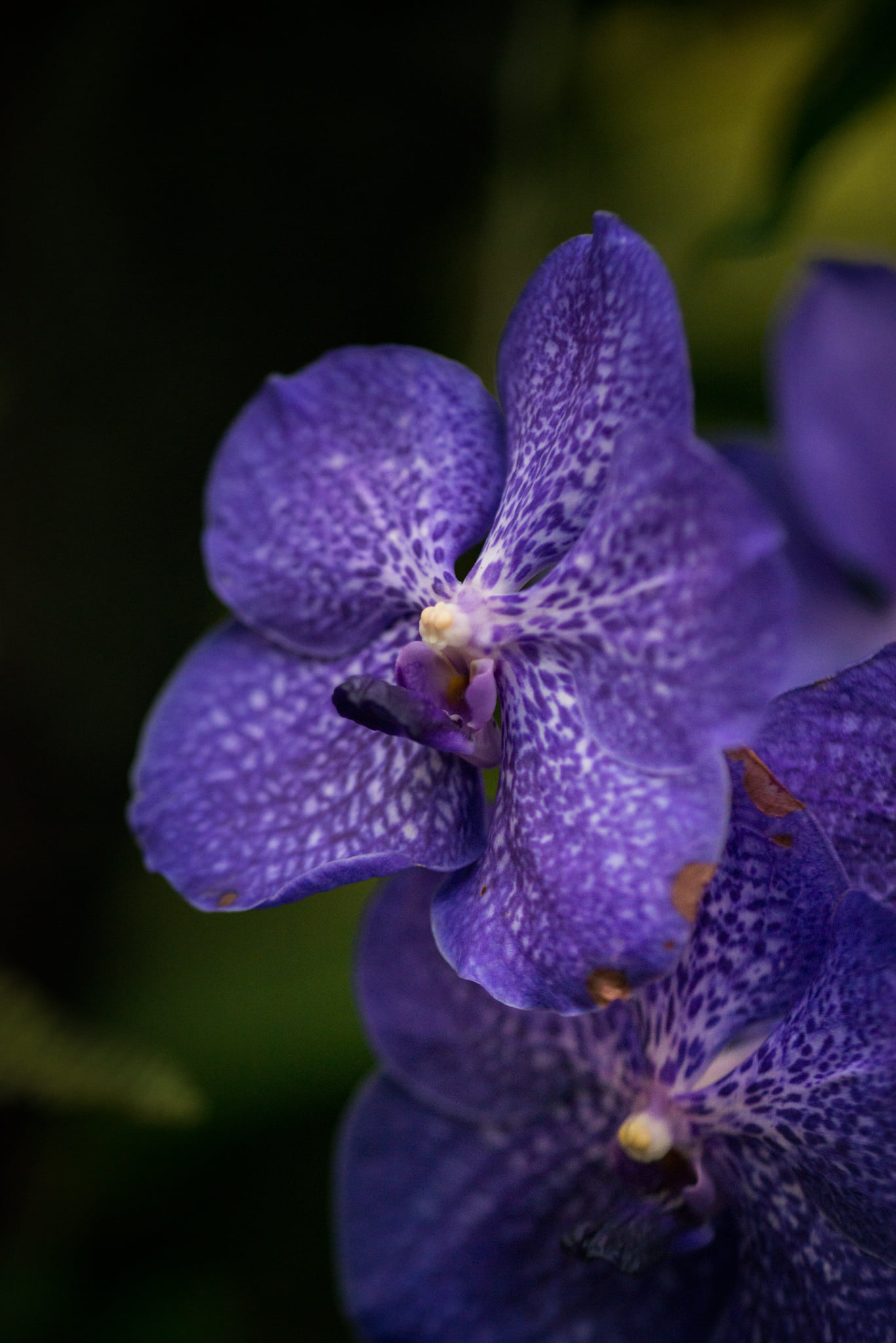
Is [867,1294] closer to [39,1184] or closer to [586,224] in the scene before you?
[39,1184]

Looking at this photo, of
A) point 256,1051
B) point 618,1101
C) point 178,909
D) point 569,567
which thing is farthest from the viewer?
point 178,909

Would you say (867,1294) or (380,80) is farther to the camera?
(380,80)

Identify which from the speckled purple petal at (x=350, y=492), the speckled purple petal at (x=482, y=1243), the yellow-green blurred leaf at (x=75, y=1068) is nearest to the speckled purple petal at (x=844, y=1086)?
the speckled purple petal at (x=482, y=1243)

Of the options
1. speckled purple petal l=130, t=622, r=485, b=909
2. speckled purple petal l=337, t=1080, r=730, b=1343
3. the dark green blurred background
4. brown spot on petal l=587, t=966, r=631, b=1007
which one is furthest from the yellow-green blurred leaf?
brown spot on petal l=587, t=966, r=631, b=1007

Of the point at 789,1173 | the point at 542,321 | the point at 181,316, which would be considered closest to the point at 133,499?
the point at 181,316

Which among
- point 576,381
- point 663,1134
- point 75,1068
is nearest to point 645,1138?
point 663,1134

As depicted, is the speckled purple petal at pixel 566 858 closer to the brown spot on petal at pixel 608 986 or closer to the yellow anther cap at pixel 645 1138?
the brown spot on petal at pixel 608 986
